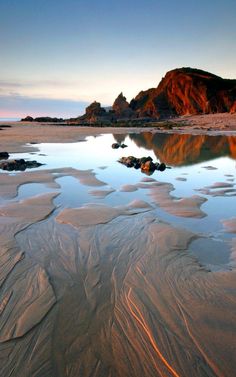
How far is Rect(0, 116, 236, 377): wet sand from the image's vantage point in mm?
2795

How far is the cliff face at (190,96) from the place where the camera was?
289 feet

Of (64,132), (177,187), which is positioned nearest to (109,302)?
(177,187)

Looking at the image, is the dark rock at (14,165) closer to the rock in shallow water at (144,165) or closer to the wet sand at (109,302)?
the rock in shallow water at (144,165)

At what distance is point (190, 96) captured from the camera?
95.4 metres

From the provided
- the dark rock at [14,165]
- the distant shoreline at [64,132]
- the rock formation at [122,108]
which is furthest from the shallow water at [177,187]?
the rock formation at [122,108]

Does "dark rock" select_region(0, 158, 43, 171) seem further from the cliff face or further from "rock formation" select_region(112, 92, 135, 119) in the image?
"rock formation" select_region(112, 92, 135, 119)

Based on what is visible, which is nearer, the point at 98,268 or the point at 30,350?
the point at 30,350

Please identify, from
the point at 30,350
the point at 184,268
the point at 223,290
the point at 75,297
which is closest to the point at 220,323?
the point at 223,290

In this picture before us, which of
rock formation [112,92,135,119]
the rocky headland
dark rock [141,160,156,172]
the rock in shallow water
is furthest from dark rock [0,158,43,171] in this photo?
rock formation [112,92,135,119]

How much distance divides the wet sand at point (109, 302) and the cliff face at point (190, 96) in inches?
3388

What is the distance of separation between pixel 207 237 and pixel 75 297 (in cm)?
299

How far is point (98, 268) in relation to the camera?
14.4ft

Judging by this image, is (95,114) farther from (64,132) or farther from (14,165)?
(14,165)

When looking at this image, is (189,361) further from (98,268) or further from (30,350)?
(98,268)
